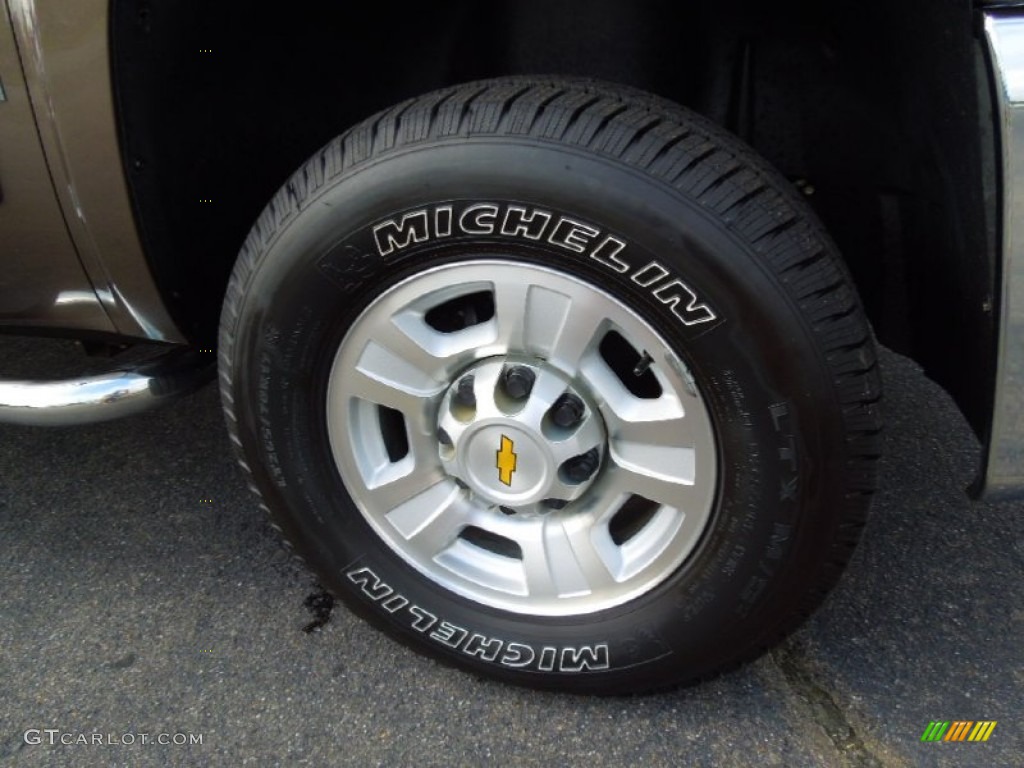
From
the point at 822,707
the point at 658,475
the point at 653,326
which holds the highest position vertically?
the point at 653,326

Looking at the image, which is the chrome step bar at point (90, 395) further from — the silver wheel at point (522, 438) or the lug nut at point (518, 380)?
the lug nut at point (518, 380)

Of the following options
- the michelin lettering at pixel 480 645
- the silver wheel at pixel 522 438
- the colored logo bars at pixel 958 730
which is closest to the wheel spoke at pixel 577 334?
the silver wheel at pixel 522 438

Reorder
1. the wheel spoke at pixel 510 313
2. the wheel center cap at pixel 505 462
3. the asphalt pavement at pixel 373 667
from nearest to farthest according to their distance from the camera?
1. the wheel spoke at pixel 510 313
2. the wheel center cap at pixel 505 462
3. the asphalt pavement at pixel 373 667

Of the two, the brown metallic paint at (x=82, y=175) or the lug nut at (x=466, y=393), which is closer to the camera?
the brown metallic paint at (x=82, y=175)

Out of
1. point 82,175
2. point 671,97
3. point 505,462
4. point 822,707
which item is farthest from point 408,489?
point 671,97

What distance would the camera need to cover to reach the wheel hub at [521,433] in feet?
5.38

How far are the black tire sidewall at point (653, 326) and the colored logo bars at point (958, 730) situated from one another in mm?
407

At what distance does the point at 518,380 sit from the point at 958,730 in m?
1.07

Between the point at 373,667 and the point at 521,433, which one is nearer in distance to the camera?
the point at 521,433

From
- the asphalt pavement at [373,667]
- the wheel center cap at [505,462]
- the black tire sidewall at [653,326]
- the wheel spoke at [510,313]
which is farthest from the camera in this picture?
the asphalt pavement at [373,667]

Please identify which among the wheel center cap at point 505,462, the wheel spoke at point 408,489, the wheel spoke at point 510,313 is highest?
the wheel spoke at point 510,313

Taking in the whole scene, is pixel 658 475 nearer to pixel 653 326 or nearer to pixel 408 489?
pixel 653 326

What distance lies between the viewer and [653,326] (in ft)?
4.95

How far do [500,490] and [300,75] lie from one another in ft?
3.05
